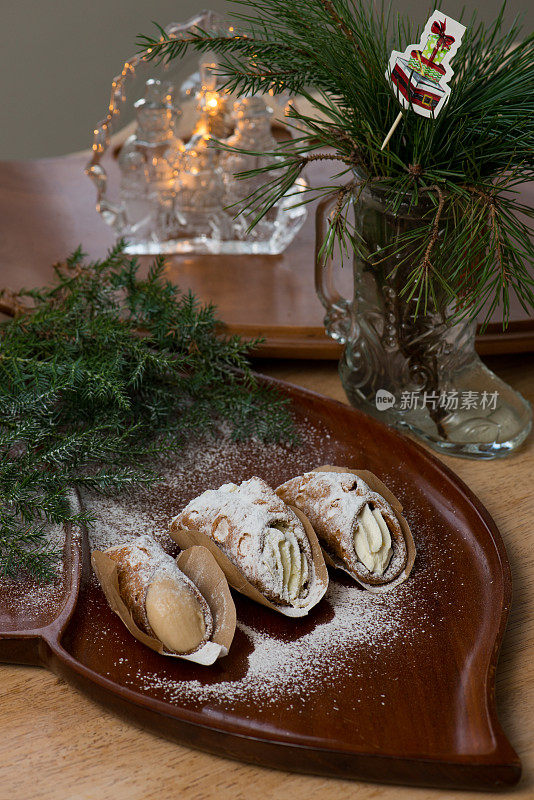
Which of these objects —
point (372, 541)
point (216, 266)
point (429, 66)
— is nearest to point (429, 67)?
point (429, 66)

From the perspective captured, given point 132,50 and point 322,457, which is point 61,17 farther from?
point 322,457

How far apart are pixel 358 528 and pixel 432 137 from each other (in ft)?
1.18

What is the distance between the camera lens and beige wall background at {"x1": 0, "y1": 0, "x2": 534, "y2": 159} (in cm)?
289

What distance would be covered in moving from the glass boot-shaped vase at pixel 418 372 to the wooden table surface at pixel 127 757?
263mm

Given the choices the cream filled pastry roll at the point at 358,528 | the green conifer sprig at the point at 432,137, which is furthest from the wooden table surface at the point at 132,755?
the green conifer sprig at the point at 432,137

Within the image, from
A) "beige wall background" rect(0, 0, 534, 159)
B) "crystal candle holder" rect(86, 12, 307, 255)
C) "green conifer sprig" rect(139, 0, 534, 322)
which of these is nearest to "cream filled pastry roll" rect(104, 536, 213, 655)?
"green conifer sprig" rect(139, 0, 534, 322)

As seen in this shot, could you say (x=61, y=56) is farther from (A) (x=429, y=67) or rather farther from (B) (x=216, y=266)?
(A) (x=429, y=67)

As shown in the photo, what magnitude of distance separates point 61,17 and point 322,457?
257 centimetres

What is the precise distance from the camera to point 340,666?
25.2 inches

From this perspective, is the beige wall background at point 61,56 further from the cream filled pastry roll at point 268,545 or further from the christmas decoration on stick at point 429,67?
the cream filled pastry roll at point 268,545

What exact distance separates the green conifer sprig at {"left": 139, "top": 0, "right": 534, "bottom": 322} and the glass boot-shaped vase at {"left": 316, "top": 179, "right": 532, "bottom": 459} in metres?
0.03

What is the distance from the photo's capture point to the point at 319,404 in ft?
3.13

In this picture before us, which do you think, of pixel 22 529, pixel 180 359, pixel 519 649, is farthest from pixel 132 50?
pixel 519 649

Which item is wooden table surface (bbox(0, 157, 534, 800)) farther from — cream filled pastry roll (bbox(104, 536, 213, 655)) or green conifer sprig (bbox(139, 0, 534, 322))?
green conifer sprig (bbox(139, 0, 534, 322))
